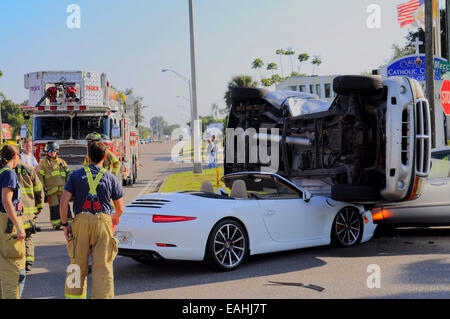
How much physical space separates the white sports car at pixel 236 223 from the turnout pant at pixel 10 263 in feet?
5.37

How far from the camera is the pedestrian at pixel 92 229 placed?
5266 millimetres

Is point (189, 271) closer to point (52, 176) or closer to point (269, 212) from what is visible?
point (269, 212)

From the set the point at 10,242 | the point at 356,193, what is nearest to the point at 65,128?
the point at 356,193

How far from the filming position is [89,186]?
213 inches

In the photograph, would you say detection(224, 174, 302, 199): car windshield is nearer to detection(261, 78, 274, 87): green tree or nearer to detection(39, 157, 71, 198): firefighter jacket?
detection(39, 157, 71, 198): firefighter jacket

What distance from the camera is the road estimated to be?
632 cm

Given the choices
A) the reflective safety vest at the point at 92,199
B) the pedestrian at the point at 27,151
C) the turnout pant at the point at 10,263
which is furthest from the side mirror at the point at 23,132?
the reflective safety vest at the point at 92,199

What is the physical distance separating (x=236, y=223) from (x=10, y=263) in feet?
9.77

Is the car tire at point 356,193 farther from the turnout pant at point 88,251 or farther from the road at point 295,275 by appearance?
the turnout pant at point 88,251

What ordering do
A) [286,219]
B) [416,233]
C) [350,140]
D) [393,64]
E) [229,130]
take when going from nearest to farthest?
[286,219], [350,140], [416,233], [229,130], [393,64]

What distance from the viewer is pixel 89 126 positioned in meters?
17.5
